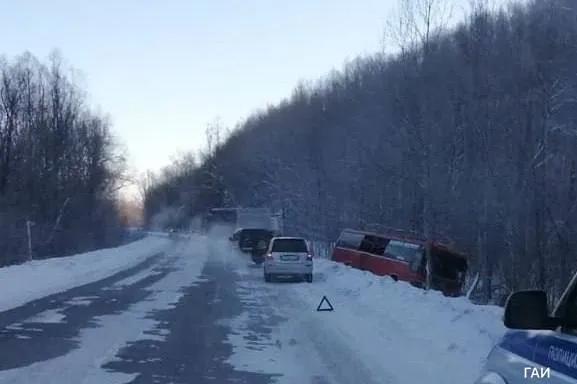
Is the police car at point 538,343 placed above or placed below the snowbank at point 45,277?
above

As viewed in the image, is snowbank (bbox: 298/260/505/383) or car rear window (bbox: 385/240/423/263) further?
car rear window (bbox: 385/240/423/263)

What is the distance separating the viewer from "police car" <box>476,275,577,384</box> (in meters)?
3.61

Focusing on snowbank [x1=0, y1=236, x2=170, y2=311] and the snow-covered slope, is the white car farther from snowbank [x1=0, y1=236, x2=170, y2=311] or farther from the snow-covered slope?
the snow-covered slope

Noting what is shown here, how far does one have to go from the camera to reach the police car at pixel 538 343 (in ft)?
11.8

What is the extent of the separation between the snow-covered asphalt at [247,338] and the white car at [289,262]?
8.93m

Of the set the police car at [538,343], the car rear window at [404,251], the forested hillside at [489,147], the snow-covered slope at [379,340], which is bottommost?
the snow-covered slope at [379,340]

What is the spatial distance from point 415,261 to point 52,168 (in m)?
43.7

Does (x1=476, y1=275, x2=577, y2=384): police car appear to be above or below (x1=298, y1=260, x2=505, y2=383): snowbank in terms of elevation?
above

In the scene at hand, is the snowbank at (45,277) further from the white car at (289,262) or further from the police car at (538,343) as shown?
the police car at (538,343)

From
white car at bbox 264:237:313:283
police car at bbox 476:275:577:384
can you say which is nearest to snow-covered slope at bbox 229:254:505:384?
police car at bbox 476:275:577:384

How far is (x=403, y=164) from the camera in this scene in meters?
31.7

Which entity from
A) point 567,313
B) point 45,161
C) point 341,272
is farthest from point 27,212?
point 567,313

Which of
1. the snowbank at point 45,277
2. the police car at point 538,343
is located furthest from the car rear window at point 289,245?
the police car at point 538,343

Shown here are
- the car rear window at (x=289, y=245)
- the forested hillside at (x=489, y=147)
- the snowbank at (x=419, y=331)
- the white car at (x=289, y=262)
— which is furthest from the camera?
the car rear window at (x=289, y=245)
